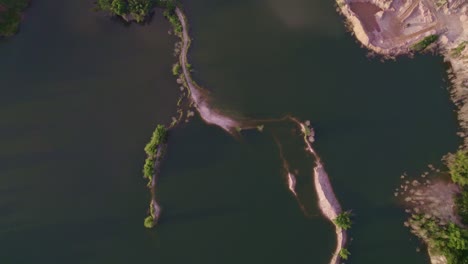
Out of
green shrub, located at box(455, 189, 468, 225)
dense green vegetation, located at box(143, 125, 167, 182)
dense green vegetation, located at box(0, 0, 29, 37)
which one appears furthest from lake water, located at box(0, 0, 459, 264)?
green shrub, located at box(455, 189, 468, 225)

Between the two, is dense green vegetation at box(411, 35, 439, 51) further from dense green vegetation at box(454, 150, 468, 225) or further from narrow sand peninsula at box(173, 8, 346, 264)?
narrow sand peninsula at box(173, 8, 346, 264)

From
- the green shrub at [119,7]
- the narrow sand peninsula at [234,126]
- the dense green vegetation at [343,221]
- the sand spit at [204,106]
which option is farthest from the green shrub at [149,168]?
the dense green vegetation at [343,221]

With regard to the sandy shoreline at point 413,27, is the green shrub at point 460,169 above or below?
below

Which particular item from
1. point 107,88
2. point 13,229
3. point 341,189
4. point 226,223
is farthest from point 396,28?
point 13,229

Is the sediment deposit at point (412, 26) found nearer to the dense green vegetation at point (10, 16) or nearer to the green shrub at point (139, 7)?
the green shrub at point (139, 7)

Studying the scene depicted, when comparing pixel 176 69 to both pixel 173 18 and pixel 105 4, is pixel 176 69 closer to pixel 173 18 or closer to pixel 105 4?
pixel 173 18

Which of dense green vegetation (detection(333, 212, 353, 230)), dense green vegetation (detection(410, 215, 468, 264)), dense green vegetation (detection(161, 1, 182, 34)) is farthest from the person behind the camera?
dense green vegetation (detection(161, 1, 182, 34))

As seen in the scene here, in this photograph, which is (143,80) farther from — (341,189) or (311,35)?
(341,189)
